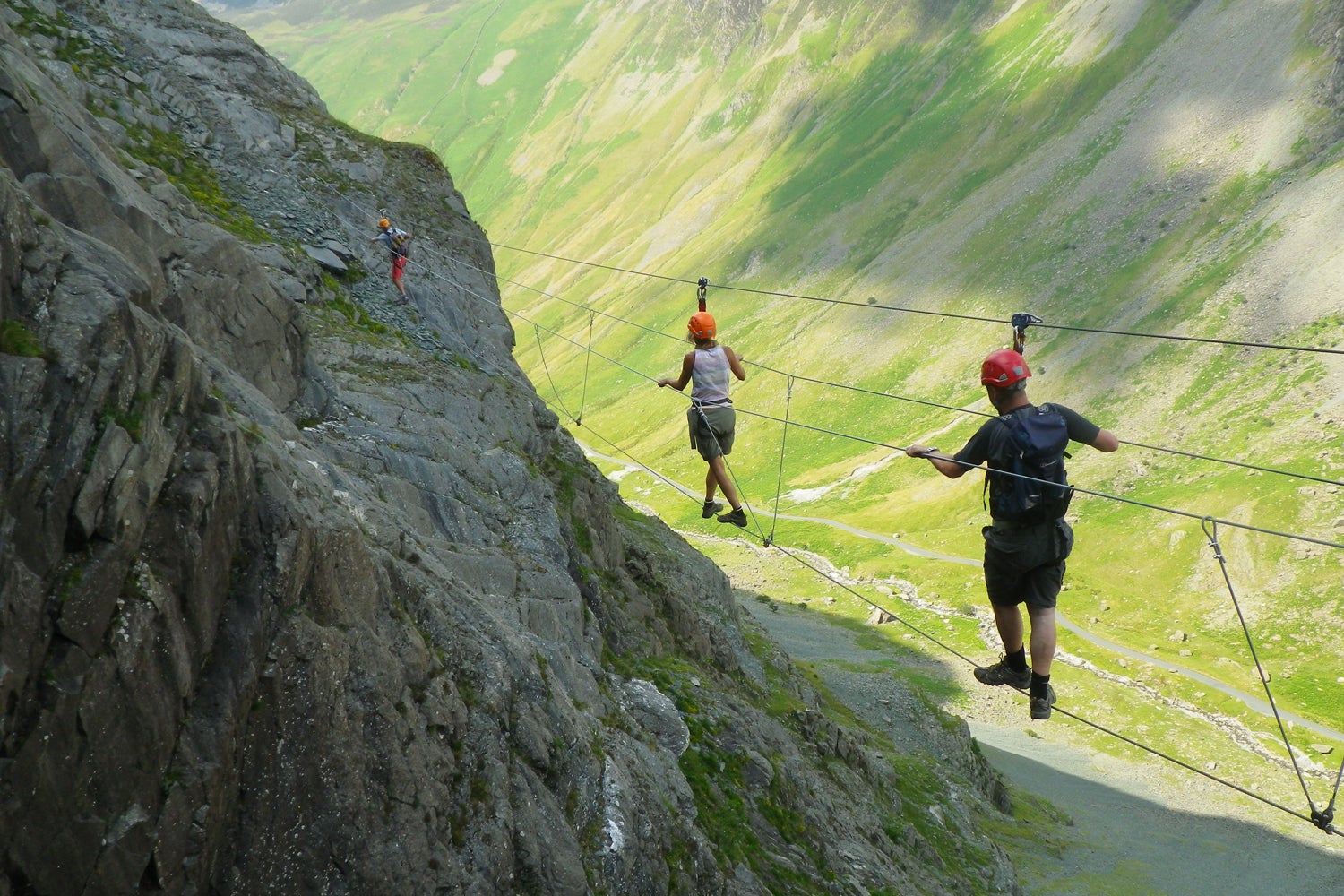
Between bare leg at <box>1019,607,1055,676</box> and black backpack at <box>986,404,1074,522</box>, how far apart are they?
1488mm

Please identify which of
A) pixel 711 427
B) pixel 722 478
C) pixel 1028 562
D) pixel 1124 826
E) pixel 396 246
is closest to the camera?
pixel 1028 562

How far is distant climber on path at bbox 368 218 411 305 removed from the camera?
31.6 metres

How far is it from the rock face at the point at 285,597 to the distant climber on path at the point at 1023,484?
738cm

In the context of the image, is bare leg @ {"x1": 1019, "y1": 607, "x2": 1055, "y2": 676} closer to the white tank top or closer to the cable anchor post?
the cable anchor post

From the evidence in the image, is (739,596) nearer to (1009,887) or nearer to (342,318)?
(1009,887)

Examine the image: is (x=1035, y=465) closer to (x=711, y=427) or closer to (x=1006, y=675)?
(x=1006, y=675)

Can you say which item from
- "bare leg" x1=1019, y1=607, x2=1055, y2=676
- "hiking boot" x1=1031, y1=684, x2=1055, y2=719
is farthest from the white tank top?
"hiking boot" x1=1031, y1=684, x2=1055, y2=719

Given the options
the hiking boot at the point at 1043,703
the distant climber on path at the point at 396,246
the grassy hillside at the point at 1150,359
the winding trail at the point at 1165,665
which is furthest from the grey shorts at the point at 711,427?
the grassy hillside at the point at 1150,359

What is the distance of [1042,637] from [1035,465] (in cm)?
269

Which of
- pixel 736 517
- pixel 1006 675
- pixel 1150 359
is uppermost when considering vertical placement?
pixel 1150 359

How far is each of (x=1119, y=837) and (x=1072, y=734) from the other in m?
18.7

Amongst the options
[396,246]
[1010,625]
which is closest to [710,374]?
[1010,625]

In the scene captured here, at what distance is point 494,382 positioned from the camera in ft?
96.0

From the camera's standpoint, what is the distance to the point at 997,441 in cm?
1309
